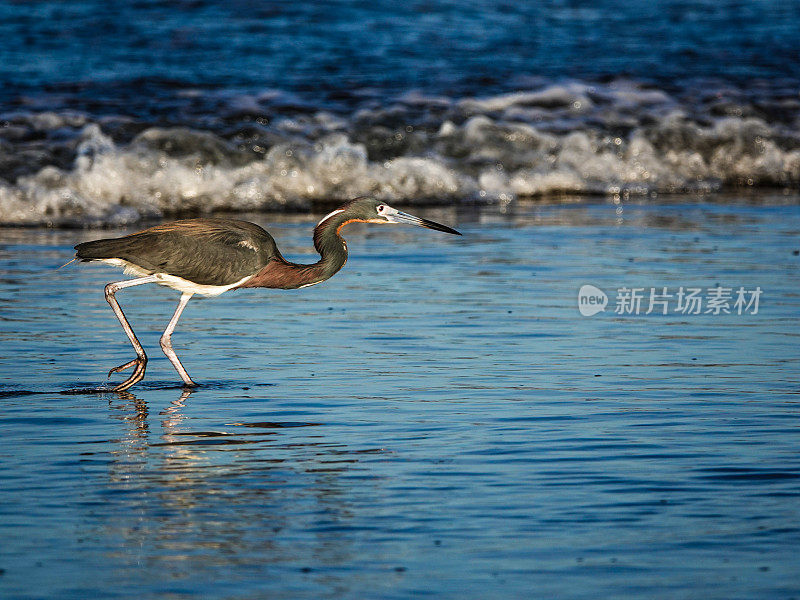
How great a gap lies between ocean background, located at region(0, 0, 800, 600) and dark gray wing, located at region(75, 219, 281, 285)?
0.60 m

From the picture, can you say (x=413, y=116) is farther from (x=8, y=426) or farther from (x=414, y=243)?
(x=8, y=426)

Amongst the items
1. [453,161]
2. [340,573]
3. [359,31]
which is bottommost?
[340,573]

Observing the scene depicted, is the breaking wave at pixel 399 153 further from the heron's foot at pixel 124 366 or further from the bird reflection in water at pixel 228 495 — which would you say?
the bird reflection in water at pixel 228 495

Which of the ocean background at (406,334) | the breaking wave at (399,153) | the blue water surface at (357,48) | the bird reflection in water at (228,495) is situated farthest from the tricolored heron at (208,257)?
the blue water surface at (357,48)

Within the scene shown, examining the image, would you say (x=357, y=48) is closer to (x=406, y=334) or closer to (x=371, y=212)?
(x=406, y=334)

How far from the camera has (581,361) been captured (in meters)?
8.34

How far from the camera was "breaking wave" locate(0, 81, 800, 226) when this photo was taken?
51.1ft

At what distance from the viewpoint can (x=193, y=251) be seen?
8.05 meters

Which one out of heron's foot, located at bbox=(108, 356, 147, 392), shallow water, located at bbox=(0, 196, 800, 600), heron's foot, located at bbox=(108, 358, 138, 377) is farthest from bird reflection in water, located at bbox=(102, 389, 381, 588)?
heron's foot, located at bbox=(108, 358, 138, 377)

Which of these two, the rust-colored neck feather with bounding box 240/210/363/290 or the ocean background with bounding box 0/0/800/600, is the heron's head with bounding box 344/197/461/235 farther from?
the ocean background with bounding box 0/0/800/600

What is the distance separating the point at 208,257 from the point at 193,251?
0.09 meters

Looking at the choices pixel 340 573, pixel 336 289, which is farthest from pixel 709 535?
pixel 336 289

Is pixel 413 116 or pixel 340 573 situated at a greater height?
pixel 413 116

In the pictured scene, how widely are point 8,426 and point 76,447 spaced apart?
1.76ft
